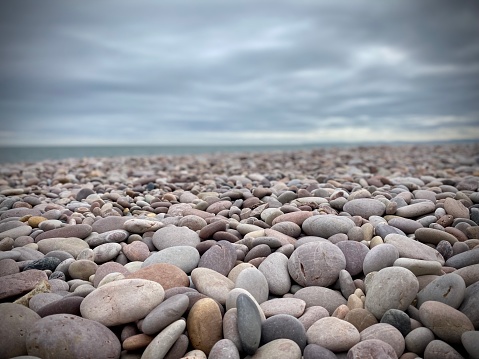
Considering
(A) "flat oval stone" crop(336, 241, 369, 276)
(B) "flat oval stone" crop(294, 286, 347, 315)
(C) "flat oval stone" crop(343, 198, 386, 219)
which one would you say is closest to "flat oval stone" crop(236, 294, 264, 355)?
(B) "flat oval stone" crop(294, 286, 347, 315)

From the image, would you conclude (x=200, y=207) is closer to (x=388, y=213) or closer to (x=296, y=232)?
(x=296, y=232)

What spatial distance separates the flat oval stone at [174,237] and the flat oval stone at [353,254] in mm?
1235

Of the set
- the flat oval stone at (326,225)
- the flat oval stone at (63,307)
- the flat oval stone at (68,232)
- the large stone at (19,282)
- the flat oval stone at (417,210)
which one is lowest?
the flat oval stone at (63,307)

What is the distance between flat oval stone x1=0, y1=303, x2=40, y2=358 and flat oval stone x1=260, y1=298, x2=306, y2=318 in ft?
4.52

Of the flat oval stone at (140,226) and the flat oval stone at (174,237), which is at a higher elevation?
the flat oval stone at (140,226)

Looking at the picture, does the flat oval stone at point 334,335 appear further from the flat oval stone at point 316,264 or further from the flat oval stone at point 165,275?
the flat oval stone at point 165,275

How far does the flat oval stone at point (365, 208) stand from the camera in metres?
3.46

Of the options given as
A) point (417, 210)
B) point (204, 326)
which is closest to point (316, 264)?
point (204, 326)

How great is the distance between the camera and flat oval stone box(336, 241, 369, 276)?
2.61m

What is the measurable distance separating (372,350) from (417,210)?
78.9 inches

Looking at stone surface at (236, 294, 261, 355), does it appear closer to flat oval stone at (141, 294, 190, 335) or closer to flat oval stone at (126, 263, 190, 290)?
flat oval stone at (141, 294, 190, 335)

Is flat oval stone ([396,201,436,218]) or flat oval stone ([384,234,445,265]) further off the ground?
flat oval stone ([396,201,436,218])

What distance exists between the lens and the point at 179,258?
8.87 ft

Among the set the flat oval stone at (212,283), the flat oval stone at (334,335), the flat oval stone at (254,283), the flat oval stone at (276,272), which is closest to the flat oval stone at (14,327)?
the flat oval stone at (212,283)
